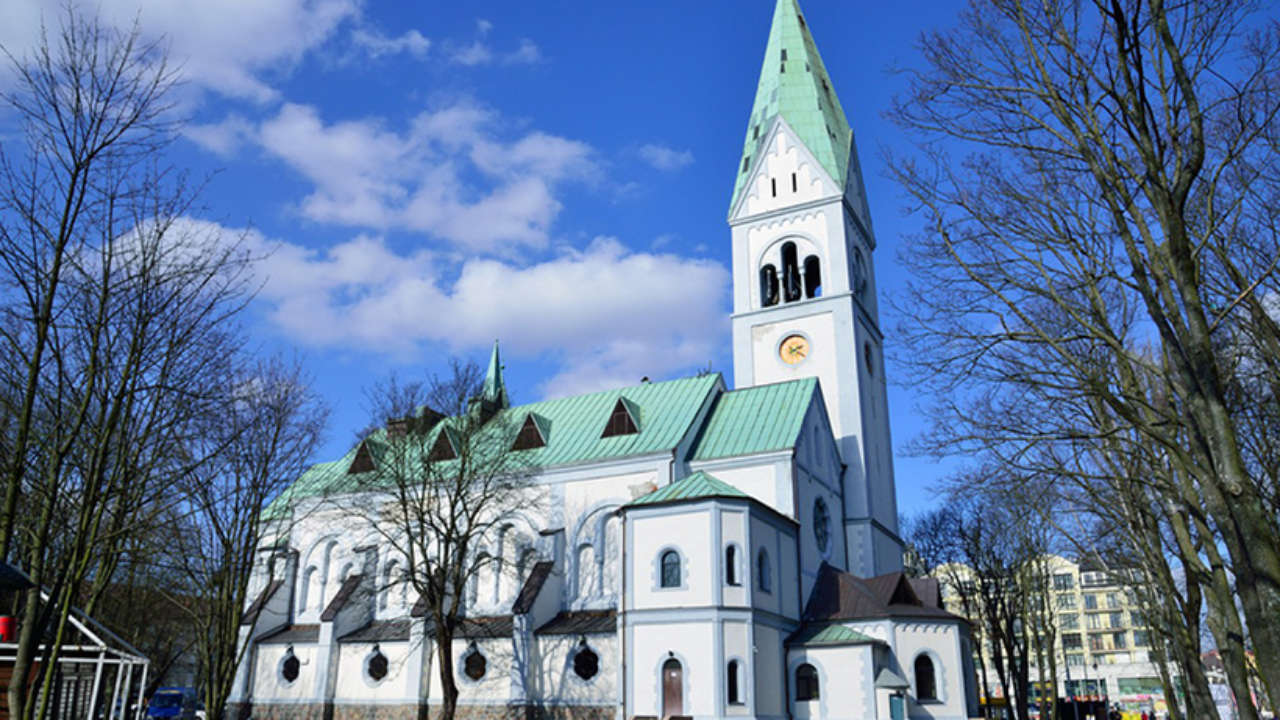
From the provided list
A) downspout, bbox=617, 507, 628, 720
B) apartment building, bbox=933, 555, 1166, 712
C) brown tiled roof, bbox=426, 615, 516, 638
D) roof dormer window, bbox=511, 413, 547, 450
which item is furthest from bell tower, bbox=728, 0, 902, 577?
apartment building, bbox=933, 555, 1166, 712

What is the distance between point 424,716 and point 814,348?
Answer: 22.5 m

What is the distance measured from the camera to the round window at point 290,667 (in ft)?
127

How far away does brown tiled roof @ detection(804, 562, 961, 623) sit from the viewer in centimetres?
3112

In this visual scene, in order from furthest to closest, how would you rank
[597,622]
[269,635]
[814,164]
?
[814,164], [269,635], [597,622]

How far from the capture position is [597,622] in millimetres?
33375

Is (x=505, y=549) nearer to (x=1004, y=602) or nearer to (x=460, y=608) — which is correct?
(x=460, y=608)

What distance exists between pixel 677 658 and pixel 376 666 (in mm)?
14489

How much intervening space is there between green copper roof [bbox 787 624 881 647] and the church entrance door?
434 cm

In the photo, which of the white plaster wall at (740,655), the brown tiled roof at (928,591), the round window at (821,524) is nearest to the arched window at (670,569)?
the white plaster wall at (740,655)

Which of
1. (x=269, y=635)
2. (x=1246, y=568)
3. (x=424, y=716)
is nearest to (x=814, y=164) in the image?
(x=424, y=716)

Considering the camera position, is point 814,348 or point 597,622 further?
point 814,348

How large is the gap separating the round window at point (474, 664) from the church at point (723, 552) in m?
0.05

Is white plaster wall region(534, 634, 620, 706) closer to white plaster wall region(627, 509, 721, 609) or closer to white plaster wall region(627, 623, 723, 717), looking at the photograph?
white plaster wall region(627, 623, 723, 717)

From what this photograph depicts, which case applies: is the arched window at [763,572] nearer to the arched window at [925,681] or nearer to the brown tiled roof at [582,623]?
the arched window at [925,681]
